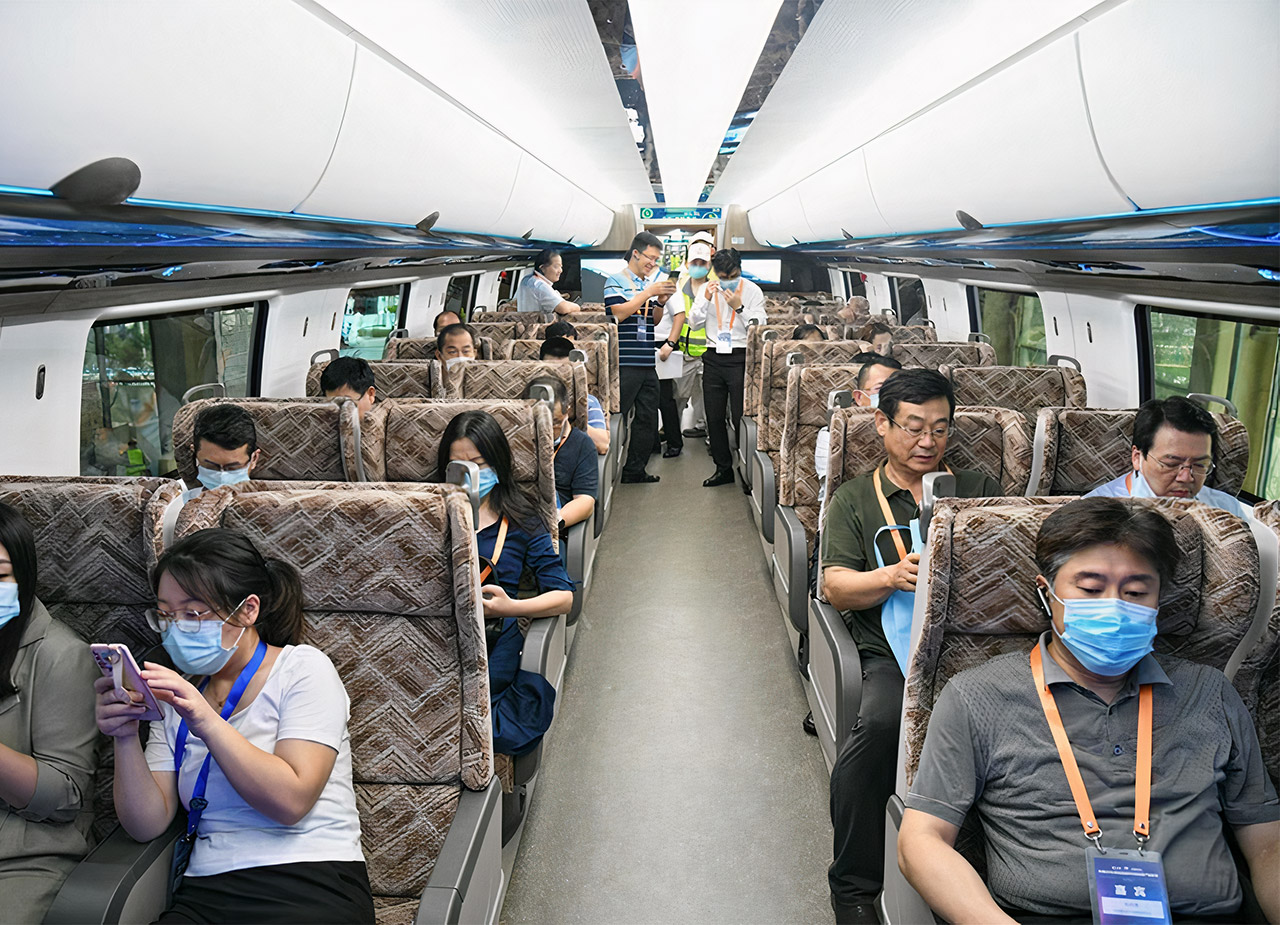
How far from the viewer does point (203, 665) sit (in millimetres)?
1946

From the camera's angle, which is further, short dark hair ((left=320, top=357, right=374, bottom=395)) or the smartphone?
short dark hair ((left=320, top=357, right=374, bottom=395))

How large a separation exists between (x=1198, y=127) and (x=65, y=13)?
8.41ft

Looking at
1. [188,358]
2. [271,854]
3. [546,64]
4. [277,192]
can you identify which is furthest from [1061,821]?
[188,358]

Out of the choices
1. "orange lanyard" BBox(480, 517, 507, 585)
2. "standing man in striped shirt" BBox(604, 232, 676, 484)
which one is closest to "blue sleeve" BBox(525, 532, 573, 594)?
"orange lanyard" BBox(480, 517, 507, 585)

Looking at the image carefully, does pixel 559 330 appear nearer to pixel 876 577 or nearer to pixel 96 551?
pixel 876 577

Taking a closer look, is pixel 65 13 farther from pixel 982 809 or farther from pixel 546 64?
pixel 546 64

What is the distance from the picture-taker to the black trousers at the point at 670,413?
917 centimetres

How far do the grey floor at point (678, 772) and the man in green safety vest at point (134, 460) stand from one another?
7.95 feet

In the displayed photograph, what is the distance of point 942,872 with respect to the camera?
73.4 inches

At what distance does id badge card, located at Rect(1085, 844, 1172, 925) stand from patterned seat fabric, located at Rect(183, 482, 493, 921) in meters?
1.36

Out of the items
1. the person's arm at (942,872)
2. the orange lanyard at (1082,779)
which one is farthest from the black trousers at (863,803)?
the orange lanyard at (1082,779)

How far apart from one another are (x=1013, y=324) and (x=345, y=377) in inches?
247

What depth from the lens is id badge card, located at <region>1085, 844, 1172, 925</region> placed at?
5.78 feet

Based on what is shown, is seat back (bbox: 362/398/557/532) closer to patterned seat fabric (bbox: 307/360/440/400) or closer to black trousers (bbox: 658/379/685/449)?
patterned seat fabric (bbox: 307/360/440/400)
